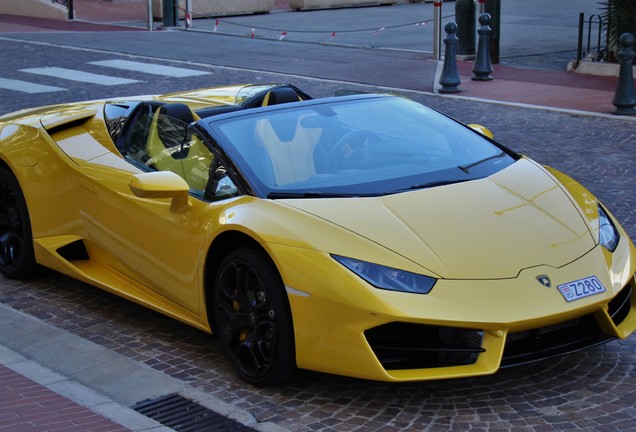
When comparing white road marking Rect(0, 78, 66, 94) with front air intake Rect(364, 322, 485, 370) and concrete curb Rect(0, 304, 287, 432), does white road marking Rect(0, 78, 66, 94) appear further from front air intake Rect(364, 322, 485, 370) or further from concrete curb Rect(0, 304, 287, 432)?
front air intake Rect(364, 322, 485, 370)

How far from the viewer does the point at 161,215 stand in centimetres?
574

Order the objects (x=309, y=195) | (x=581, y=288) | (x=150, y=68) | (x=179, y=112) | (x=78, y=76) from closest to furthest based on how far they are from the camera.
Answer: (x=581, y=288) < (x=309, y=195) < (x=179, y=112) < (x=78, y=76) < (x=150, y=68)

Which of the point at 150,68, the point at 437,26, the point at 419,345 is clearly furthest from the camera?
the point at 437,26

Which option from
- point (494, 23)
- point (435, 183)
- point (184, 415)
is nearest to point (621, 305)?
point (435, 183)

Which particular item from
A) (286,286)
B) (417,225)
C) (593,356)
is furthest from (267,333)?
(593,356)

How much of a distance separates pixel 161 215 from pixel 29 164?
1.52 metres

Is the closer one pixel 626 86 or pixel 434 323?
pixel 434 323

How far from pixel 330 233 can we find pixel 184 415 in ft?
3.46

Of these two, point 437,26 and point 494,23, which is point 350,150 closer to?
point 437,26

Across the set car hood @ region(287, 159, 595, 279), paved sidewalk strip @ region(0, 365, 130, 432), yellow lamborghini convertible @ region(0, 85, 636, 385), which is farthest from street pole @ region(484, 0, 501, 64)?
paved sidewalk strip @ region(0, 365, 130, 432)

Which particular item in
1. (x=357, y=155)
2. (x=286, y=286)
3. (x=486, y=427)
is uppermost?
(x=357, y=155)

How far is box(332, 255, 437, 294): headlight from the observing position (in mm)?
4613

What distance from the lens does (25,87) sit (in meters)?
15.8

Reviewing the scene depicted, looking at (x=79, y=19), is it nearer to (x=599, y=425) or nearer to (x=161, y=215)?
(x=161, y=215)
